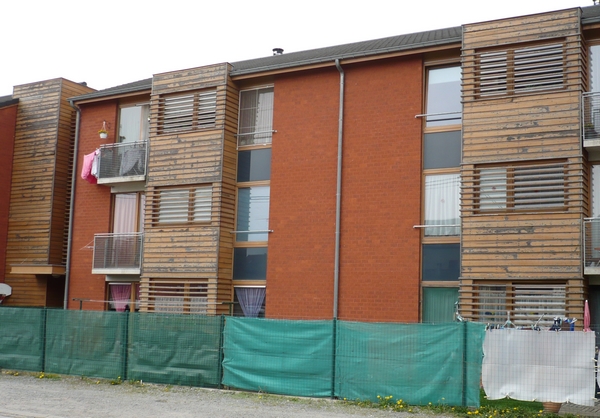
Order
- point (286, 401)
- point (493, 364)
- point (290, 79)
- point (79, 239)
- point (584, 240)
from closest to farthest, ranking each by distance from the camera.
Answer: point (493, 364)
point (286, 401)
point (584, 240)
point (290, 79)
point (79, 239)

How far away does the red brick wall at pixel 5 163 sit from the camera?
23.6m

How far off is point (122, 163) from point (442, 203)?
31.5 ft

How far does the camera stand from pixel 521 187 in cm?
1602

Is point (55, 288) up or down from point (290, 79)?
down

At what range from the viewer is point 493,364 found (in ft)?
39.9

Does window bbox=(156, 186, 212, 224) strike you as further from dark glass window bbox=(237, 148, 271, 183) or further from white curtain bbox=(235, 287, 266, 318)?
white curtain bbox=(235, 287, 266, 318)

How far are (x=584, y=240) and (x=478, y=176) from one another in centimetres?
264

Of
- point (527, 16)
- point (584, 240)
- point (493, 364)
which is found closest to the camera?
point (493, 364)

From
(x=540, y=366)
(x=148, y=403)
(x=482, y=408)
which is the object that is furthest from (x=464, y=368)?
(x=148, y=403)

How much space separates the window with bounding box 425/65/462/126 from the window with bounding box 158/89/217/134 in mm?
5844

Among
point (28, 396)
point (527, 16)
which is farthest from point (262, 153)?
point (28, 396)

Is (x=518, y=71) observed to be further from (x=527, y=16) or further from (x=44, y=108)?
(x=44, y=108)

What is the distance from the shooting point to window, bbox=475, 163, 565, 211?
15.6 meters

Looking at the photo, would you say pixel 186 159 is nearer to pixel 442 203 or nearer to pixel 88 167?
pixel 88 167
